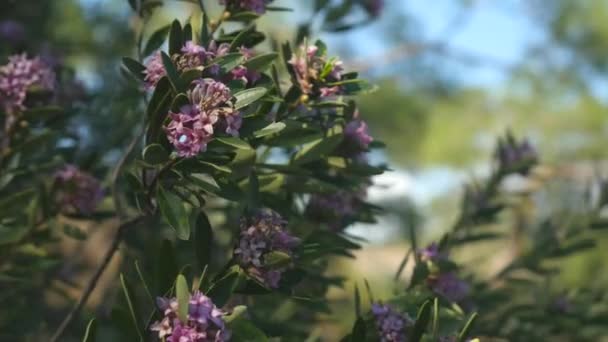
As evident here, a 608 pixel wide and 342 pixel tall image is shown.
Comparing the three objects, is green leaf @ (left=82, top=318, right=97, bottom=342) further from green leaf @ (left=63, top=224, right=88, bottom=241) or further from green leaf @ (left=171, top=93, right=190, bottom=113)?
green leaf @ (left=63, top=224, right=88, bottom=241)

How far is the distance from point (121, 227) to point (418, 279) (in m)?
0.57

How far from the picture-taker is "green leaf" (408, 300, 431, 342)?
1355 millimetres

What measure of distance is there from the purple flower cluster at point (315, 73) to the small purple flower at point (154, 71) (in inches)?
10.8

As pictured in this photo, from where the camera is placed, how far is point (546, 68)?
1205cm

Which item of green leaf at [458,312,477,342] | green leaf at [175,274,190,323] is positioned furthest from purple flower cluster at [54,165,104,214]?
green leaf at [458,312,477,342]

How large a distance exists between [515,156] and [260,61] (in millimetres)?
1417

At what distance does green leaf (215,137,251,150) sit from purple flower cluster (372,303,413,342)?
420 mm

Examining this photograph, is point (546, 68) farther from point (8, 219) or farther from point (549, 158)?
point (8, 219)

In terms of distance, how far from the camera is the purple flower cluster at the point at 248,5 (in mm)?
1678

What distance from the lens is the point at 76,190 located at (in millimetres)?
1922

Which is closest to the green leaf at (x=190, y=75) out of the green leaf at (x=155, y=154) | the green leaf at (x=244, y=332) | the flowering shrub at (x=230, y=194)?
the flowering shrub at (x=230, y=194)

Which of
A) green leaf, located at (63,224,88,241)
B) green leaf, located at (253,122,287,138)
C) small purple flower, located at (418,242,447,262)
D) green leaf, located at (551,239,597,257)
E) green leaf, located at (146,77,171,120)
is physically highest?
green leaf, located at (146,77,171,120)

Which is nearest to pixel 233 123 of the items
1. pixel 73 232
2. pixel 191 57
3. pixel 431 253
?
pixel 191 57

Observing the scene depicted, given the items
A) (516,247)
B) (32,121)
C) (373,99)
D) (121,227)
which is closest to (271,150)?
(121,227)
